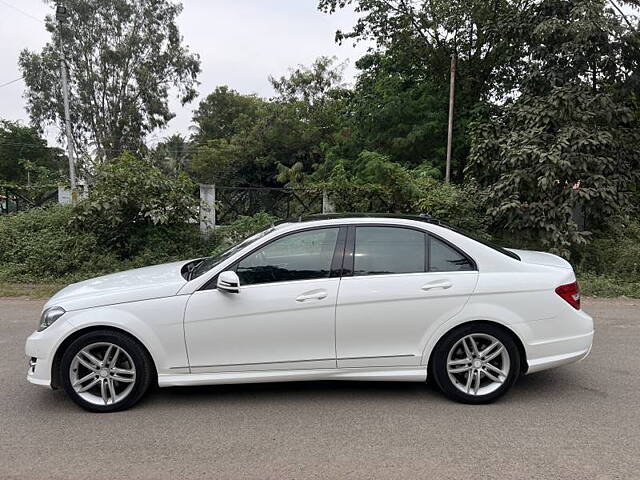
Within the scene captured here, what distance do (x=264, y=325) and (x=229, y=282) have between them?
43 cm

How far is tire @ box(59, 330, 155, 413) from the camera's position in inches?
151

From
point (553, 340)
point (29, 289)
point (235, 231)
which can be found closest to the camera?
point (553, 340)

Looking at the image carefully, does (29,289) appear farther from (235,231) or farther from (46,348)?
(46,348)

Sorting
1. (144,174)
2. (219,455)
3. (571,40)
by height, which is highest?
(571,40)

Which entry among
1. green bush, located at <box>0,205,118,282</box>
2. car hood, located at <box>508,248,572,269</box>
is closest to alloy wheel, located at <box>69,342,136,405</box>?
car hood, located at <box>508,248,572,269</box>

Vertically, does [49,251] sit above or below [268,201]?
below

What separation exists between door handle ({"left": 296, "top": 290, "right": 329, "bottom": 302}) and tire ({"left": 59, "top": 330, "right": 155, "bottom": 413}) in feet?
4.20

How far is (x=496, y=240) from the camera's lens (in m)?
10.8

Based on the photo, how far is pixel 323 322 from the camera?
153 inches

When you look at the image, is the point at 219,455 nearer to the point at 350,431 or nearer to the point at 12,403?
the point at 350,431

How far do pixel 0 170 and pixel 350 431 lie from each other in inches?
1735

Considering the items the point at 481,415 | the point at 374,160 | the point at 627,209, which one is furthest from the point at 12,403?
the point at 627,209

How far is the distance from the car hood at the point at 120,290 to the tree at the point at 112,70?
32604 mm

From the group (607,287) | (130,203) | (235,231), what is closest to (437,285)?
(607,287)
